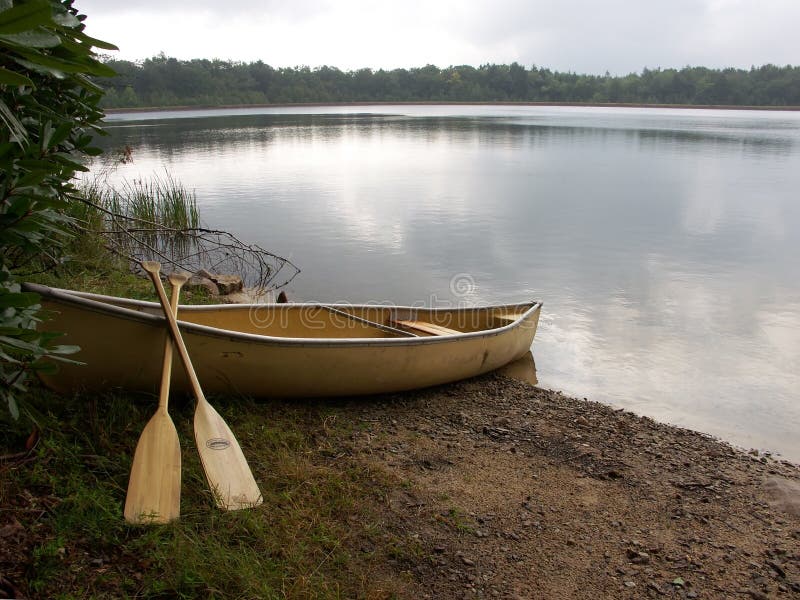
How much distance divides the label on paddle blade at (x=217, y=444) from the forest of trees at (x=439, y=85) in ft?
159

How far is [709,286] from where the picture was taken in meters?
8.49

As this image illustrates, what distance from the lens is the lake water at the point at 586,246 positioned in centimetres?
561

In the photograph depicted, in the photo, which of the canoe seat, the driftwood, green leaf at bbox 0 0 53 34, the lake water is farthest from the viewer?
the driftwood

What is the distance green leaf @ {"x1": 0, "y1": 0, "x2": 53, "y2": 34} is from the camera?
121cm

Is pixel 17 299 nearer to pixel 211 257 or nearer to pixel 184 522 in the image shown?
pixel 184 522

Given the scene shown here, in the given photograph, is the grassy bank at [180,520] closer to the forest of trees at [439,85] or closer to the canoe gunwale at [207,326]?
the canoe gunwale at [207,326]

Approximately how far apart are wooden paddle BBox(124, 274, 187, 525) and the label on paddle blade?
0.15 metres

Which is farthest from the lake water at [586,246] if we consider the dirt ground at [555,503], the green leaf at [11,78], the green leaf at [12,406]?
the green leaf at [11,78]

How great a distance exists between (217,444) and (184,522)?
0.41m

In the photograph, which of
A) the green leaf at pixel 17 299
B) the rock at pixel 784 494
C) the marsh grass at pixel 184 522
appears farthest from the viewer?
the rock at pixel 784 494

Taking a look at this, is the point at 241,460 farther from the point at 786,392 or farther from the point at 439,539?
the point at 786,392

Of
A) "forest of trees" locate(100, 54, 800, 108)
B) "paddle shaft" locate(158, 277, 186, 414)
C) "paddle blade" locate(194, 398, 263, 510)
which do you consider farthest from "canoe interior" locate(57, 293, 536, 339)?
"forest of trees" locate(100, 54, 800, 108)

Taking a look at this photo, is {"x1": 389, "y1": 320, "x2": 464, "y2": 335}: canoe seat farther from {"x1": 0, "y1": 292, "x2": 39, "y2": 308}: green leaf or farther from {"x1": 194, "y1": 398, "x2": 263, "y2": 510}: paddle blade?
{"x1": 0, "y1": 292, "x2": 39, "y2": 308}: green leaf

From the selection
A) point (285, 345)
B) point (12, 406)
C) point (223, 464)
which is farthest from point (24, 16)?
point (285, 345)
